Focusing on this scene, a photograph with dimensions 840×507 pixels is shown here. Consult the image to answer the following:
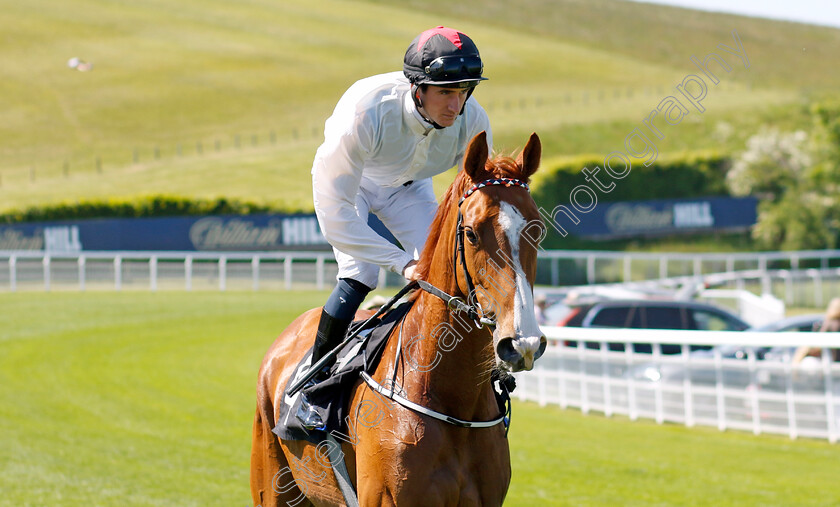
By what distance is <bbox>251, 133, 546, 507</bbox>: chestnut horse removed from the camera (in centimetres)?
299

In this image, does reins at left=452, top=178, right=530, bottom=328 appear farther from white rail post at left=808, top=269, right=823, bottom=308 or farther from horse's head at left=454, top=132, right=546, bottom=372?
white rail post at left=808, top=269, right=823, bottom=308

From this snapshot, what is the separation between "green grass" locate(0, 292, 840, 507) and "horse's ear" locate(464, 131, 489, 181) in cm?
452

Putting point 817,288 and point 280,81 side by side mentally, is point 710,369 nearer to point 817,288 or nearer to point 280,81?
point 817,288

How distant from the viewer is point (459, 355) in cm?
337

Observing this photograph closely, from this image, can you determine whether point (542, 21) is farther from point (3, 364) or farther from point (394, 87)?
point (394, 87)

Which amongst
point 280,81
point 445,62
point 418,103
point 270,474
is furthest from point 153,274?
point 280,81

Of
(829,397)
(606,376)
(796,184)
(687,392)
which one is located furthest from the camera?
(796,184)

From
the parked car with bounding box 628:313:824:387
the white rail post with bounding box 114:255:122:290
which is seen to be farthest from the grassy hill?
the parked car with bounding box 628:313:824:387

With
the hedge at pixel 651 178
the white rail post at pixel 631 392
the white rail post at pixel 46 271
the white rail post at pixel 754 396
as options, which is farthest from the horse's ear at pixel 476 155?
the hedge at pixel 651 178

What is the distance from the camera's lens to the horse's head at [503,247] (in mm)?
2867

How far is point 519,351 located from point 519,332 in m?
0.06

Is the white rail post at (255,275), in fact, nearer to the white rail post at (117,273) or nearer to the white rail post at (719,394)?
the white rail post at (117,273)

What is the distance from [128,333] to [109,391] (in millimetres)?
5719

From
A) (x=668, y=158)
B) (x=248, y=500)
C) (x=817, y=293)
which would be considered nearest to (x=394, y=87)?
(x=248, y=500)
